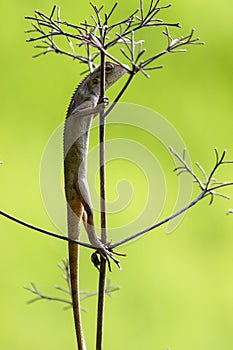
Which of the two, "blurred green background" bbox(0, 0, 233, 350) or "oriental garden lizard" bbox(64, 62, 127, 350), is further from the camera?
"blurred green background" bbox(0, 0, 233, 350)

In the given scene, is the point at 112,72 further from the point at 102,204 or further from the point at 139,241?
the point at 139,241

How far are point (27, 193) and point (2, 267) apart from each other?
181mm

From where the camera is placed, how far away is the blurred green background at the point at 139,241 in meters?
1.45

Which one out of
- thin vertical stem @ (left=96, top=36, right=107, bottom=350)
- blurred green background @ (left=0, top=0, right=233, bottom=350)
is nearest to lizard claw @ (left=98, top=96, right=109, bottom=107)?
thin vertical stem @ (left=96, top=36, right=107, bottom=350)

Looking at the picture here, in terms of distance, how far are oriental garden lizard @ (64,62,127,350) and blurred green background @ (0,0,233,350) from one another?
827mm

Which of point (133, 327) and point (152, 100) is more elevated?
point (152, 100)

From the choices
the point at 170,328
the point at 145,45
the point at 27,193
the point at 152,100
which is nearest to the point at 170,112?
the point at 152,100

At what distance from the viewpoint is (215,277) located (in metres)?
1.50

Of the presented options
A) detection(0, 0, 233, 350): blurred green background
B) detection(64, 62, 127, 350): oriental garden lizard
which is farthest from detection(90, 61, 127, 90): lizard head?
detection(0, 0, 233, 350): blurred green background

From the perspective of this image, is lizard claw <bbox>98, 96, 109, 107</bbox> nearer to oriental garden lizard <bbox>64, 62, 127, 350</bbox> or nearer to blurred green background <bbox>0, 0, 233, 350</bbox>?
oriental garden lizard <bbox>64, 62, 127, 350</bbox>

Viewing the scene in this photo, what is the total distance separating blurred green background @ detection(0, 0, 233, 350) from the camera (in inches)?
57.1

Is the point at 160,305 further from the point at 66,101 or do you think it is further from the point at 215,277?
the point at 66,101

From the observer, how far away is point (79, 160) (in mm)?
599

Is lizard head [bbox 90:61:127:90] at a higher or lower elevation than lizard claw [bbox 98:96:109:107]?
higher
